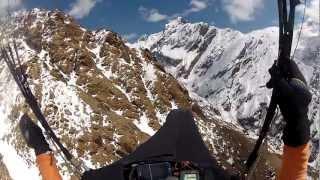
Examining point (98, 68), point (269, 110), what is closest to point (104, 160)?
point (98, 68)

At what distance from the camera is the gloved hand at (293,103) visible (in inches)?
108

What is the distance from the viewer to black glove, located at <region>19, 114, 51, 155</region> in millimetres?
4242

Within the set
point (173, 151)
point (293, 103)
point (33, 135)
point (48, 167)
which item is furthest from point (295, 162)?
point (33, 135)

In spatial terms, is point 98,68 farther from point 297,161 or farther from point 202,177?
point 297,161

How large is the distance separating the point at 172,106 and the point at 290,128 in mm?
2106

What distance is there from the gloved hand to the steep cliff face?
0.81 metres

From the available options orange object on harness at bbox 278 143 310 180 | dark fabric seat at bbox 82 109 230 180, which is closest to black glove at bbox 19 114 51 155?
dark fabric seat at bbox 82 109 230 180

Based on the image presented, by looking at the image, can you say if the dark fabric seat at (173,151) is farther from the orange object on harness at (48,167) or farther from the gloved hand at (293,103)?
the gloved hand at (293,103)

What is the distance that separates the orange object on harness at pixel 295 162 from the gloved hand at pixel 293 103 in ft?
0.11

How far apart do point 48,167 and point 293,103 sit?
2.11m

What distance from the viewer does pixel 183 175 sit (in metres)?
3.95

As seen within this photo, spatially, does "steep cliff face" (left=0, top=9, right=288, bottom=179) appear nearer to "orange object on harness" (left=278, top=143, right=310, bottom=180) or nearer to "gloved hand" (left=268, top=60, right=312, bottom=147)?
"orange object on harness" (left=278, top=143, right=310, bottom=180)

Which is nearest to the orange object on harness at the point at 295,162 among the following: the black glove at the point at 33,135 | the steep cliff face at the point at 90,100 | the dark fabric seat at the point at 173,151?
the steep cliff face at the point at 90,100

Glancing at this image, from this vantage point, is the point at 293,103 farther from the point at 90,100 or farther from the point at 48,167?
the point at 90,100
